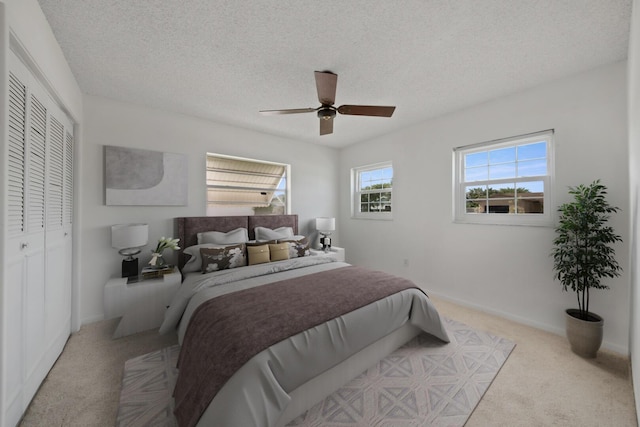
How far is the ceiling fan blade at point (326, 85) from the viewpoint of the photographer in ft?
6.52

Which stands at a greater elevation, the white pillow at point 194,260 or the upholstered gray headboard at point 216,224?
the upholstered gray headboard at point 216,224

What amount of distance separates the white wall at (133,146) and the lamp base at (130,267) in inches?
8.8

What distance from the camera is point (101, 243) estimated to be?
110 inches

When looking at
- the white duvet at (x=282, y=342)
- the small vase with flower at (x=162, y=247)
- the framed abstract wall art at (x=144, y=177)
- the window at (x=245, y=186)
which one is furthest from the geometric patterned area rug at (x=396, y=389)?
the window at (x=245, y=186)

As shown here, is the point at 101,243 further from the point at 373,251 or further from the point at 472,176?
the point at 472,176

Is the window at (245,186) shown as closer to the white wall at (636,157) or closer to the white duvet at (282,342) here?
the white duvet at (282,342)

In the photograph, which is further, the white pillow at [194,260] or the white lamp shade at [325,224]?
the white lamp shade at [325,224]

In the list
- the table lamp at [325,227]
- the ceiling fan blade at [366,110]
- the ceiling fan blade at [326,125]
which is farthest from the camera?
the table lamp at [325,227]

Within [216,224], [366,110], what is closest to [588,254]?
[366,110]

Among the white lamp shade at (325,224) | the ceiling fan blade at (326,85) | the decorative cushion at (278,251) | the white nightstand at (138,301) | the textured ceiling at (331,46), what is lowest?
the white nightstand at (138,301)

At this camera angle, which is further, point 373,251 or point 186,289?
point 373,251

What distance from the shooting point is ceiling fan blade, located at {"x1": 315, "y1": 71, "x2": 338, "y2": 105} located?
199 centimetres

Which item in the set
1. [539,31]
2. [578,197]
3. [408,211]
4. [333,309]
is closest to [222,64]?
[333,309]

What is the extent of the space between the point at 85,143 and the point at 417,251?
4.44 metres
